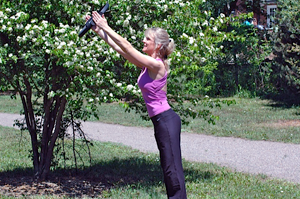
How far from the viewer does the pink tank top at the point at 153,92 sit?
12.7 feet

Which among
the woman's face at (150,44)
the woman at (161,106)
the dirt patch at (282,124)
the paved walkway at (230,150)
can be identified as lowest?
the paved walkway at (230,150)

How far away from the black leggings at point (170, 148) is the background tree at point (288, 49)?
41.1 feet

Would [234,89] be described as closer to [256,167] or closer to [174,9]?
[256,167]

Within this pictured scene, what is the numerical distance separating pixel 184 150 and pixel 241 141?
5.55ft

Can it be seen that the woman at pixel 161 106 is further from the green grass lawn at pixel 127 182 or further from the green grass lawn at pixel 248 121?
the green grass lawn at pixel 248 121

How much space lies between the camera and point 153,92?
3.87 m

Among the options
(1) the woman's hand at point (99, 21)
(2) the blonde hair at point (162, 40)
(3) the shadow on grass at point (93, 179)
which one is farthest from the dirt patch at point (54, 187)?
(1) the woman's hand at point (99, 21)

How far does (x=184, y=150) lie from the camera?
9.64 metres

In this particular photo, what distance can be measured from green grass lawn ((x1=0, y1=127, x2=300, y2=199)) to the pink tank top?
6.37 feet

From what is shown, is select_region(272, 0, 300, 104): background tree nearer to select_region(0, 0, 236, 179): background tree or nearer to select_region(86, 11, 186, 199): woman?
select_region(0, 0, 236, 179): background tree

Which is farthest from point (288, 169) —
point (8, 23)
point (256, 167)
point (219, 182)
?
point (8, 23)

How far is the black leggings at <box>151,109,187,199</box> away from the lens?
3.86 m

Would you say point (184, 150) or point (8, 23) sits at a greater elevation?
point (8, 23)

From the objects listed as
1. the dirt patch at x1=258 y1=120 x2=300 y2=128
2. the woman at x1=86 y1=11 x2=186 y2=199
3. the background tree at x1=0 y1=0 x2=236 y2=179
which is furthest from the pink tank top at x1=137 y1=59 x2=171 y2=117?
the dirt patch at x1=258 y1=120 x2=300 y2=128
